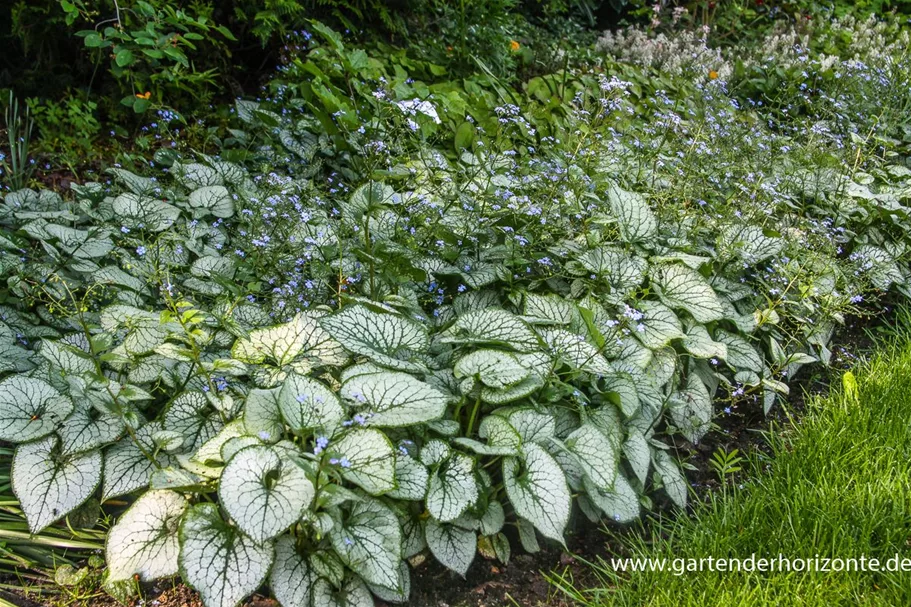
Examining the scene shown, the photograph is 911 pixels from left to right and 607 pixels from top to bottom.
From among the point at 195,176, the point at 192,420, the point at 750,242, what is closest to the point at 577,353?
the point at 192,420

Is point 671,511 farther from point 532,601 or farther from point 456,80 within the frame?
point 456,80

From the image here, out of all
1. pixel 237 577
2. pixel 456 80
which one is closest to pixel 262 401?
pixel 237 577

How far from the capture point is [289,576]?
1.76m

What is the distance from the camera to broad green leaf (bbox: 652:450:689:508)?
7.27 feet

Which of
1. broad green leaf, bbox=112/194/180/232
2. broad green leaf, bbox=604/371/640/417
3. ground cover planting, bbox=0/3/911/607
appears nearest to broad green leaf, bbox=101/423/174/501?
ground cover planting, bbox=0/3/911/607

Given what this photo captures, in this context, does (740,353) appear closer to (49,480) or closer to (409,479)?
(409,479)

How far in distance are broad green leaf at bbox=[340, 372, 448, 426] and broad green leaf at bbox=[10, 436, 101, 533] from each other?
65cm

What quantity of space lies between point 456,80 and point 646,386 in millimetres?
2642

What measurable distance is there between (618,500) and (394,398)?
0.67 meters

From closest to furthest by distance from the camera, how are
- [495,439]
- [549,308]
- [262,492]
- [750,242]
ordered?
[262,492] → [495,439] → [549,308] → [750,242]

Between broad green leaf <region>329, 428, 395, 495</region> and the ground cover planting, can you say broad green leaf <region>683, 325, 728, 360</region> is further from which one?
broad green leaf <region>329, 428, 395, 495</region>

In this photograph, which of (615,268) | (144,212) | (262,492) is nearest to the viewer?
(262,492)

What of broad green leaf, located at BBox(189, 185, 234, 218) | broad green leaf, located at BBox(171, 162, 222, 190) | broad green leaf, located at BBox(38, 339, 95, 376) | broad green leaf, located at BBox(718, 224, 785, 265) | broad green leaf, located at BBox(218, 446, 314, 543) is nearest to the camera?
broad green leaf, located at BBox(218, 446, 314, 543)

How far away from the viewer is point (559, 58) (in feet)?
17.5
